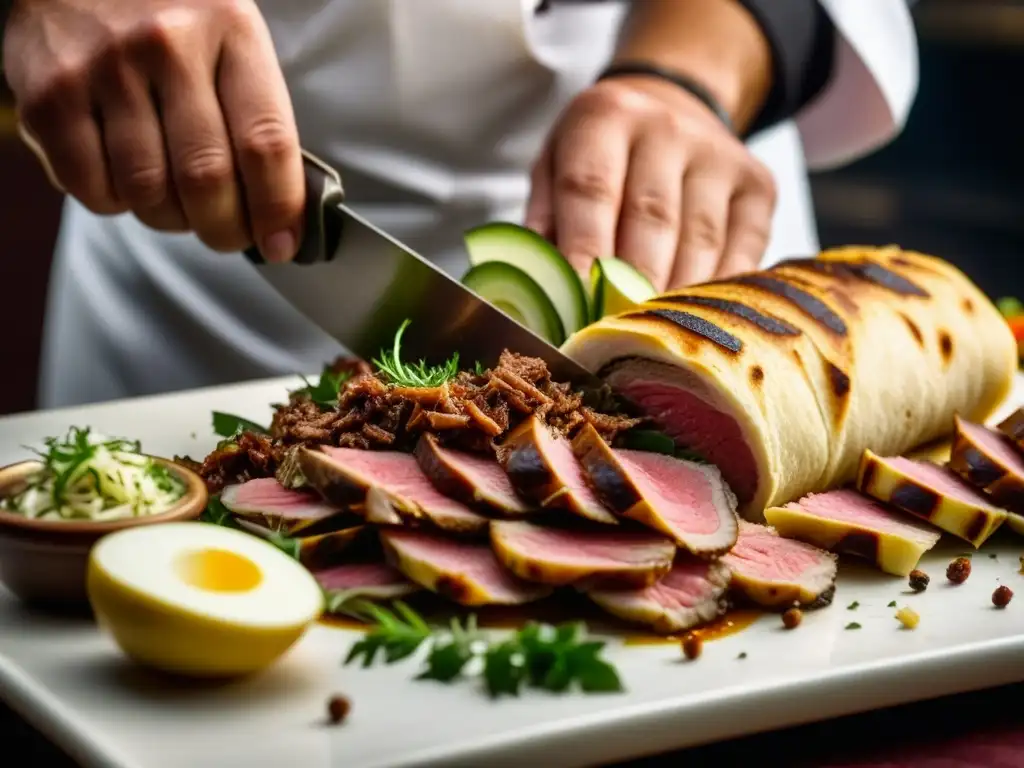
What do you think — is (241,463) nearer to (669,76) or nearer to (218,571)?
(218,571)

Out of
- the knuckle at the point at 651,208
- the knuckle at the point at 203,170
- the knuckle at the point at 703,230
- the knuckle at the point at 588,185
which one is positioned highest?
the knuckle at the point at 203,170

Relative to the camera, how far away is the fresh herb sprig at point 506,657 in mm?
2100

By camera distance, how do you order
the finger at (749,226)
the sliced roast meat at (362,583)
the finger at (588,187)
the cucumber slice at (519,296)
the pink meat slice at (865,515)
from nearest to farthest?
the sliced roast meat at (362,583), the pink meat slice at (865,515), the cucumber slice at (519,296), the finger at (588,187), the finger at (749,226)

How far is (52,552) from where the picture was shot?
89.5 inches

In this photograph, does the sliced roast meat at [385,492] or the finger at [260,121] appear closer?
the sliced roast meat at [385,492]

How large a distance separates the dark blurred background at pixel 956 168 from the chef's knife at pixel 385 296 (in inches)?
250

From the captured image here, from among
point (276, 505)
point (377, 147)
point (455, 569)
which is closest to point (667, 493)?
point (455, 569)

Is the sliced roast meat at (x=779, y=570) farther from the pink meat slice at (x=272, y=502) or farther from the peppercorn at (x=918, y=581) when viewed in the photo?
the pink meat slice at (x=272, y=502)

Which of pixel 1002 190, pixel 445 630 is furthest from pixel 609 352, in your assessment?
pixel 1002 190

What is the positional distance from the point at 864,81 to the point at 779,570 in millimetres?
2680

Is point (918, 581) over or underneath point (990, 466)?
underneath

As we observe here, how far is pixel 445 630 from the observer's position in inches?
93.4

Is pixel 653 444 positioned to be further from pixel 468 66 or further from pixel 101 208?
pixel 468 66

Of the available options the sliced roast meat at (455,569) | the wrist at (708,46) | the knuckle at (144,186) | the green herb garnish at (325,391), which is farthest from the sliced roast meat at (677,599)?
the wrist at (708,46)
